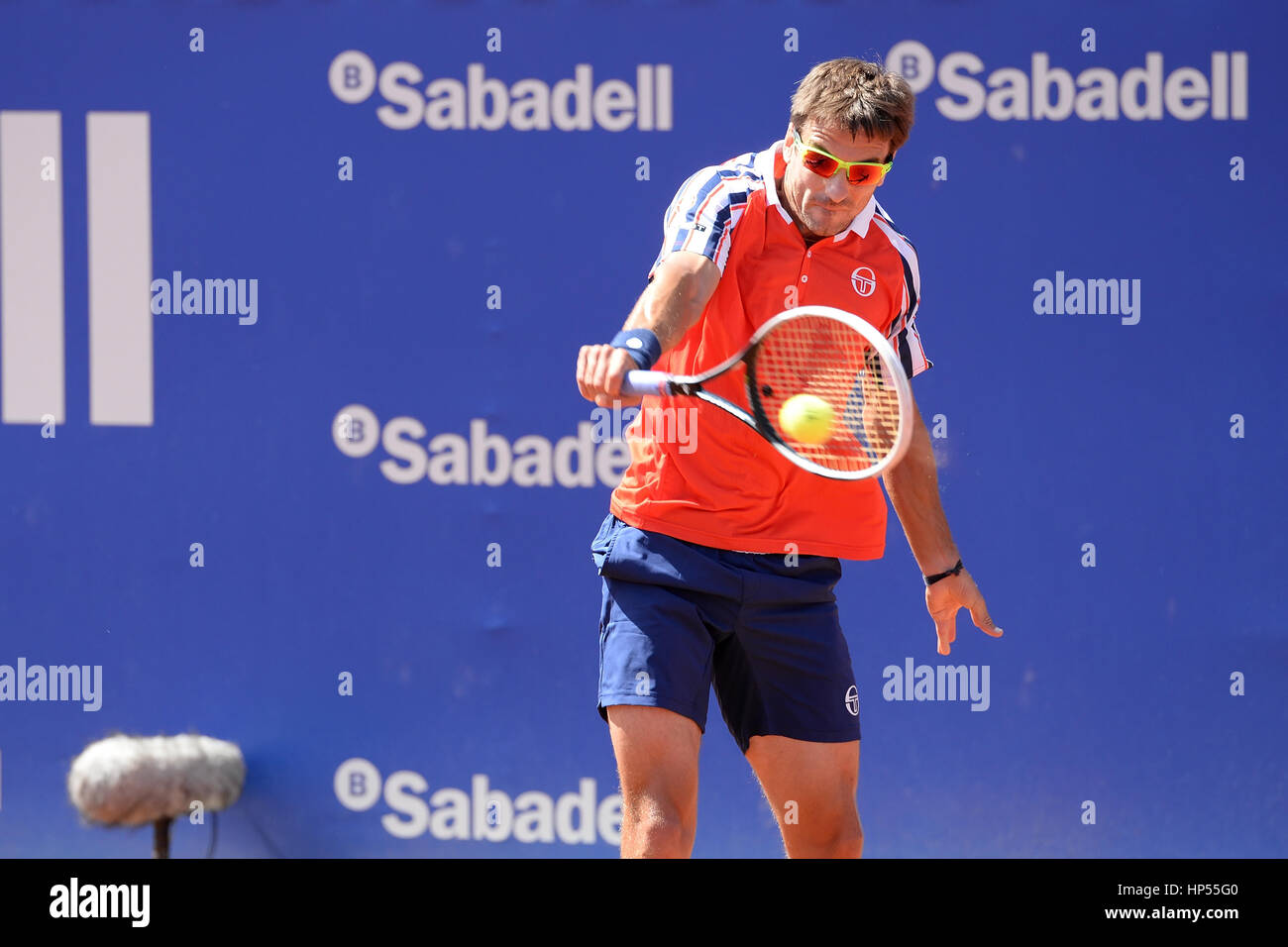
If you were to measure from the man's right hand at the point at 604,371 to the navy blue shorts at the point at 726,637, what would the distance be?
47 cm

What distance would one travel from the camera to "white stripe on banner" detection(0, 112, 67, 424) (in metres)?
4.12

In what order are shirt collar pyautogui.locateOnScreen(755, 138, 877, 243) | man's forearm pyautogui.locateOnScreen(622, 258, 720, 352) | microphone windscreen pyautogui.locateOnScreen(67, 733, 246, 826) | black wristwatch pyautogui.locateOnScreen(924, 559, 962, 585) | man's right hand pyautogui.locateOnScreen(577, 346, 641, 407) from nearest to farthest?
man's right hand pyautogui.locateOnScreen(577, 346, 641, 407), man's forearm pyautogui.locateOnScreen(622, 258, 720, 352), shirt collar pyautogui.locateOnScreen(755, 138, 877, 243), black wristwatch pyautogui.locateOnScreen(924, 559, 962, 585), microphone windscreen pyautogui.locateOnScreen(67, 733, 246, 826)

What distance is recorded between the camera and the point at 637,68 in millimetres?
4031

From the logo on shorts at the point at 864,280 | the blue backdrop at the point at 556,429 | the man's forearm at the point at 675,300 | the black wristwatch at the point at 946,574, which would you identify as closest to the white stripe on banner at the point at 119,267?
the blue backdrop at the point at 556,429

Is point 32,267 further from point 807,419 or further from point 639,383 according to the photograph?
point 807,419

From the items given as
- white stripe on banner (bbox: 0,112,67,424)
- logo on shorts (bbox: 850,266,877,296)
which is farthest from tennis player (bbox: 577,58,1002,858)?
white stripe on banner (bbox: 0,112,67,424)

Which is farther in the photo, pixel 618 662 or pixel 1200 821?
pixel 1200 821

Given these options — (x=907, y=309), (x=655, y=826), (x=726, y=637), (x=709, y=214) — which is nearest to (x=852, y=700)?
(x=726, y=637)

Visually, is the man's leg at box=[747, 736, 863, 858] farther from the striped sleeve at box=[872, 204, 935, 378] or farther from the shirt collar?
the shirt collar

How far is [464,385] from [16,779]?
183 centimetres

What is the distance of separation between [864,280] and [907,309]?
0.15 meters

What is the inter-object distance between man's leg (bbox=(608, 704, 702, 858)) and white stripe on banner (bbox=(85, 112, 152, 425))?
2.16 meters

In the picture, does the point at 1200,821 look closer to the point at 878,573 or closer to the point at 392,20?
the point at 878,573

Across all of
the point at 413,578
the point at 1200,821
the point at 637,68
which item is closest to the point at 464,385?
the point at 413,578
